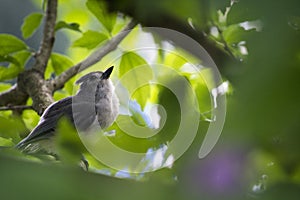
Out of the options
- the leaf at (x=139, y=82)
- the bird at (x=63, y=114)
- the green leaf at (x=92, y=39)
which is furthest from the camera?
the green leaf at (x=92, y=39)

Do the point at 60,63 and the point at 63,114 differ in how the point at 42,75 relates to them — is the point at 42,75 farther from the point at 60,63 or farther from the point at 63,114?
the point at 63,114

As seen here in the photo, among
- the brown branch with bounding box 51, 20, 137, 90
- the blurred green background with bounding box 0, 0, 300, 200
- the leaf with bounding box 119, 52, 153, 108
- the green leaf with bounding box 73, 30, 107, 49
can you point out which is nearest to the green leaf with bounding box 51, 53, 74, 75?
the brown branch with bounding box 51, 20, 137, 90

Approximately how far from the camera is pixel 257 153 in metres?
0.23

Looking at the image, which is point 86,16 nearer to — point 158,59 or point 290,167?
point 158,59

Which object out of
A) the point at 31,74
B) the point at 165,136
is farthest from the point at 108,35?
the point at 165,136

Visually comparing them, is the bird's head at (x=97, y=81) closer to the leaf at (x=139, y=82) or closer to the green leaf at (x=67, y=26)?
the green leaf at (x=67, y=26)

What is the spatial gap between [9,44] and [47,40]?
0.36 feet

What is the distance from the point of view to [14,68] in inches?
51.8

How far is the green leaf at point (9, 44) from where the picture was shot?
1259mm

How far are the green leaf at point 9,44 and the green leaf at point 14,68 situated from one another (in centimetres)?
2

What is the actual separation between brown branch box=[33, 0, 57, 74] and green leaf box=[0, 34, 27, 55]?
0.06 metres

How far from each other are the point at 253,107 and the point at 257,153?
4cm

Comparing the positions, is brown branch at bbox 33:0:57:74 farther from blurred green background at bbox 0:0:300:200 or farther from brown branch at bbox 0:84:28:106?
blurred green background at bbox 0:0:300:200

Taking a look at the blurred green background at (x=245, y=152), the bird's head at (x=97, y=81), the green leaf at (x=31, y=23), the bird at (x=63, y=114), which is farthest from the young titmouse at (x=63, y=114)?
the blurred green background at (x=245, y=152)
